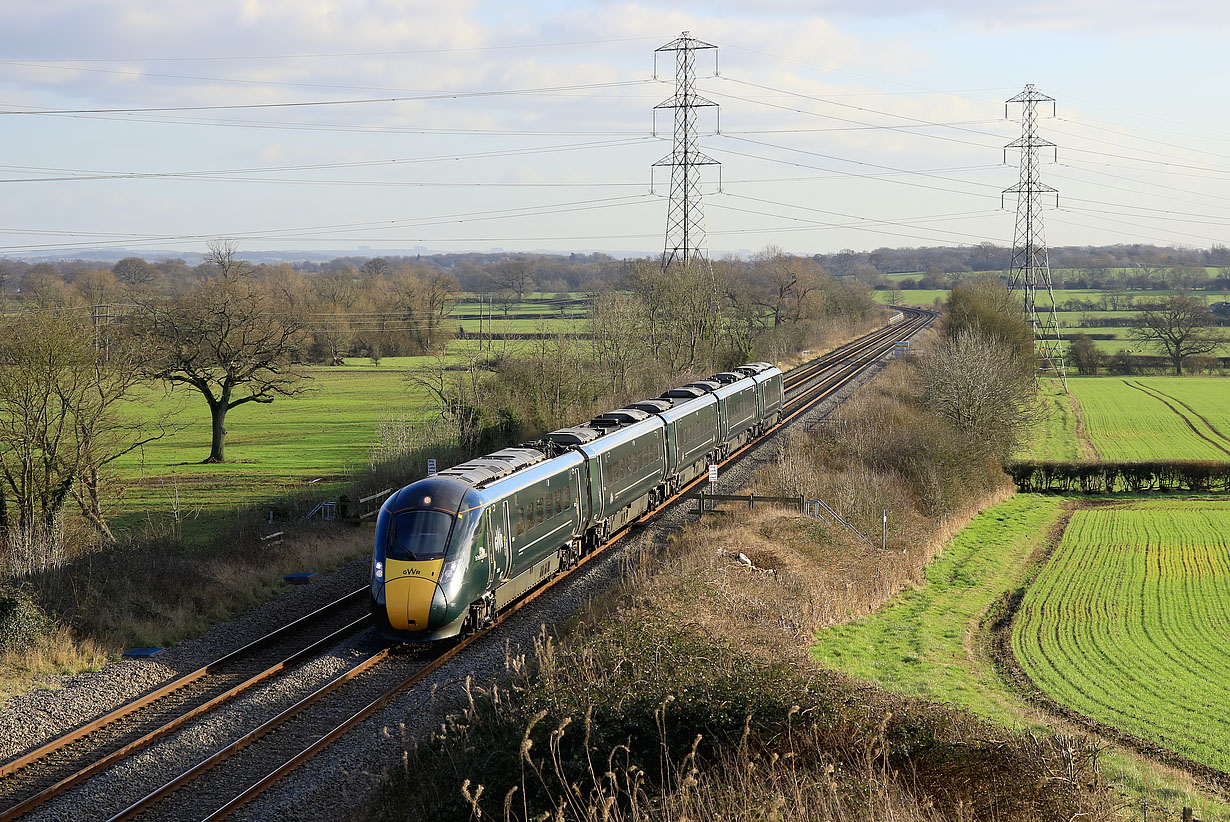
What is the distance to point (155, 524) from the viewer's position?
30219mm

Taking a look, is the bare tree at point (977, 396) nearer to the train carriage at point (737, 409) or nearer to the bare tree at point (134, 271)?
the train carriage at point (737, 409)

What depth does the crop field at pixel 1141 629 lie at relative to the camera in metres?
19.3

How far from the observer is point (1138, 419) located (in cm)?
6638

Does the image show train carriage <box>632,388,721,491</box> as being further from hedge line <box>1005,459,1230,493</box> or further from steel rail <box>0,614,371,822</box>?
hedge line <box>1005,459,1230,493</box>

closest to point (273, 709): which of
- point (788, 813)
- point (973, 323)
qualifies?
point (788, 813)

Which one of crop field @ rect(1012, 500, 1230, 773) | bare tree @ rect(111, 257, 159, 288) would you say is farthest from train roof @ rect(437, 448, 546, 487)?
bare tree @ rect(111, 257, 159, 288)

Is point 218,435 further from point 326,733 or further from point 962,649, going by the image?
point 326,733

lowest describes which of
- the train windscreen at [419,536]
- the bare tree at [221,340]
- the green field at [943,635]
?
the green field at [943,635]

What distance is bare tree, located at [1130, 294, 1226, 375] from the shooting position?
9356 centimetres

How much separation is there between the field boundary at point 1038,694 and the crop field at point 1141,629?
0.26 m

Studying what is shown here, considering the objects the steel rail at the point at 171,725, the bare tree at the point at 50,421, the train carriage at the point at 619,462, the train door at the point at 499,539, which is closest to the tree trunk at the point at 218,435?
the bare tree at the point at 50,421

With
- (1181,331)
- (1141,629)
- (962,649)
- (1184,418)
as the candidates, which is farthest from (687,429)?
(1181,331)

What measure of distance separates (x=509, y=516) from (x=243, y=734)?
6.00 m

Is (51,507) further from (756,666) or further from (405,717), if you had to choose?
(756,666)
